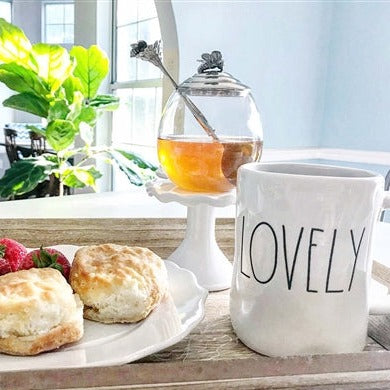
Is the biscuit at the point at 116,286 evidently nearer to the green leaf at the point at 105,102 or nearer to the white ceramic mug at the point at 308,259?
the white ceramic mug at the point at 308,259

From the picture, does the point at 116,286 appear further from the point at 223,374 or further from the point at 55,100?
the point at 55,100

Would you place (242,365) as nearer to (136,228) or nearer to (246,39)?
(136,228)

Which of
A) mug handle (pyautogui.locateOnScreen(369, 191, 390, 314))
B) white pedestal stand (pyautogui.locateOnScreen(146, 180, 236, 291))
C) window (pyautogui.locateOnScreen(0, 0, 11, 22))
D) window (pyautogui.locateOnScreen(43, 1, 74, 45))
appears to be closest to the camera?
mug handle (pyautogui.locateOnScreen(369, 191, 390, 314))

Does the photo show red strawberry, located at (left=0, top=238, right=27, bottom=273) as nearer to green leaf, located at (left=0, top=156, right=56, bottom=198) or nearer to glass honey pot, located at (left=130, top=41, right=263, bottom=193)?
glass honey pot, located at (left=130, top=41, right=263, bottom=193)

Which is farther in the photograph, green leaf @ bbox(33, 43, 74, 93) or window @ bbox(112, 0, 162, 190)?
window @ bbox(112, 0, 162, 190)

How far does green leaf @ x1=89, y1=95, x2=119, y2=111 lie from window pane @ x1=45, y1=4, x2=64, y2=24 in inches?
190

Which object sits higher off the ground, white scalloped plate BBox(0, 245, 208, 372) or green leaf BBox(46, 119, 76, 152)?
green leaf BBox(46, 119, 76, 152)

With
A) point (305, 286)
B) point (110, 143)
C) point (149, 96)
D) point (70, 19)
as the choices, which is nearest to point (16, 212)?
point (305, 286)

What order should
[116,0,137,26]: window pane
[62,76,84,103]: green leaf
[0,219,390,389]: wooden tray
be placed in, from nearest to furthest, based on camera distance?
[0,219,390,389]: wooden tray
[62,76,84,103]: green leaf
[116,0,137,26]: window pane

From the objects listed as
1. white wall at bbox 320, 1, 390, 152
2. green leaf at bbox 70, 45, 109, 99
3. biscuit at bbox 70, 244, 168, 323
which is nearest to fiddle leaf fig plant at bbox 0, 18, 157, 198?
green leaf at bbox 70, 45, 109, 99

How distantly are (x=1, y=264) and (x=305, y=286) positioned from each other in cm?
28

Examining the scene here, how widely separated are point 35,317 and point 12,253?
0.13m

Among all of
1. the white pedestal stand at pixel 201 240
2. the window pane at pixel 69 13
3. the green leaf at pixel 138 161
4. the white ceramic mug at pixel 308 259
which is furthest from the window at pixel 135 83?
the window pane at pixel 69 13

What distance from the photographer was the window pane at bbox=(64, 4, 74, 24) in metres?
6.39
